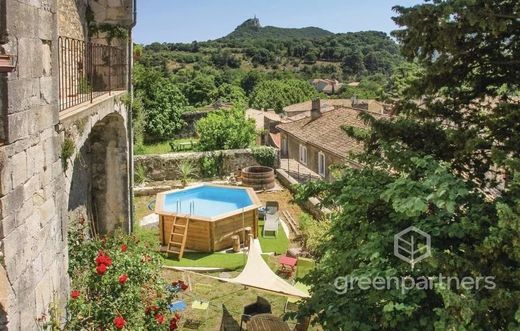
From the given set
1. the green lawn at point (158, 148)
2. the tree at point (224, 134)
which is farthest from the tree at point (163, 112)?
the tree at point (224, 134)

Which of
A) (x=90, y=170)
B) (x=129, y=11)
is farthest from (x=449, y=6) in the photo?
(x=90, y=170)

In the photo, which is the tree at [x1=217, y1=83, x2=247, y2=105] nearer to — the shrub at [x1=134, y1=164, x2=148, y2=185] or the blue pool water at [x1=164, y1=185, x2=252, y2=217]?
the shrub at [x1=134, y1=164, x2=148, y2=185]

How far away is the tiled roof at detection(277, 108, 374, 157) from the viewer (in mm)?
23036

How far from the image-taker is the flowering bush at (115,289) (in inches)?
234

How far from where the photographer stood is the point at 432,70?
5371mm

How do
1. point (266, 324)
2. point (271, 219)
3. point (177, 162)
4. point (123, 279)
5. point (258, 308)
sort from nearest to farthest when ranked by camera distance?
point (123, 279) < point (266, 324) < point (258, 308) < point (271, 219) < point (177, 162)

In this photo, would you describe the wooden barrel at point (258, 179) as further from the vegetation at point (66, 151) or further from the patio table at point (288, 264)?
the vegetation at point (66, 151)

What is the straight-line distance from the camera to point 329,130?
25.5 m

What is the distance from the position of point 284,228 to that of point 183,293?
5.80 m

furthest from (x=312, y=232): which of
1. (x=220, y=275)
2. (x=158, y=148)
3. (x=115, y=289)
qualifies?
(x=158, y=148)

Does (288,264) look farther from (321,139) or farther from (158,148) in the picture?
(158,148)

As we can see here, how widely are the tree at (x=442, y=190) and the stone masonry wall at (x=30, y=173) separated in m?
3.11

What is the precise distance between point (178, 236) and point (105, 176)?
3510 mm

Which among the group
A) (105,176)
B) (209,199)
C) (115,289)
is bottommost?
(209,199)
